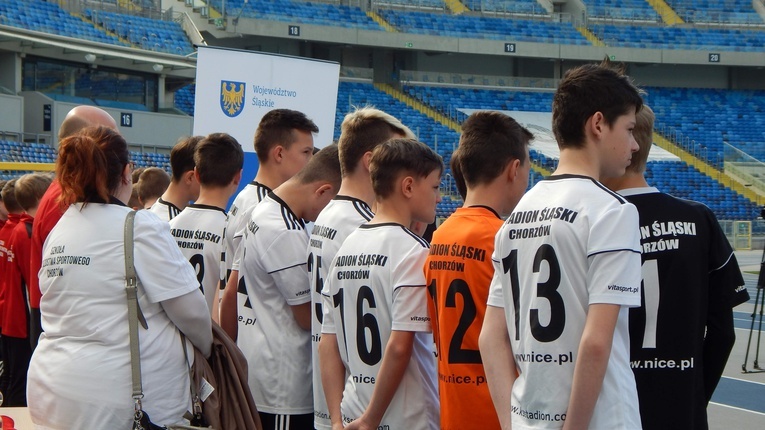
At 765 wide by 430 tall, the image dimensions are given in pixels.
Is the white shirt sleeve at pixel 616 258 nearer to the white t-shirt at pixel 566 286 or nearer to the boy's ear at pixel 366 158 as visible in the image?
the white t-shirt at pixel 566 286

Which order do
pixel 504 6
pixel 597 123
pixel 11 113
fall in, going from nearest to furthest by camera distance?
pixel 597 123 → pixel 11 113 → pixel 504 6

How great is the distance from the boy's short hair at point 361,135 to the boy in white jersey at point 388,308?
1.16ft

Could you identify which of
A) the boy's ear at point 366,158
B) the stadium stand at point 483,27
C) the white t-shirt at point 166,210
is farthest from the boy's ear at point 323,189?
the stadium stand at point 483,27

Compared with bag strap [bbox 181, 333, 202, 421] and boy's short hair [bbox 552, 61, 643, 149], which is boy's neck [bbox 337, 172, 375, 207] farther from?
boy's short hair [bbox 552, 61, 643, 149]

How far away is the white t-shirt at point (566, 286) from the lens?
7.64 feet

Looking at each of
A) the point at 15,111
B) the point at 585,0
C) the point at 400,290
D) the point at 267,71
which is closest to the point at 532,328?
the point at 400,290

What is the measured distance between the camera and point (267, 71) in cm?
790

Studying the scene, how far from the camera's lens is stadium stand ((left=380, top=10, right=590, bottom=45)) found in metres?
37.7

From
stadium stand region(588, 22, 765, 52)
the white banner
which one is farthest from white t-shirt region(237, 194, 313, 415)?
stadium stand region(588, 22, 765, 52)

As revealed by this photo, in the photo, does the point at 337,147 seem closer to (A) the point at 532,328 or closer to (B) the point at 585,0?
(A) the point at 532,328

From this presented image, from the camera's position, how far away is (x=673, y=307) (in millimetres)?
2900

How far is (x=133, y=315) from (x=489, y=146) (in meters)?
1.28

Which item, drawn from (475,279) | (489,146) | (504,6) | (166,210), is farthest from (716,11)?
(475,279)

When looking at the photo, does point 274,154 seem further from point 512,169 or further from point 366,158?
point 512,169
